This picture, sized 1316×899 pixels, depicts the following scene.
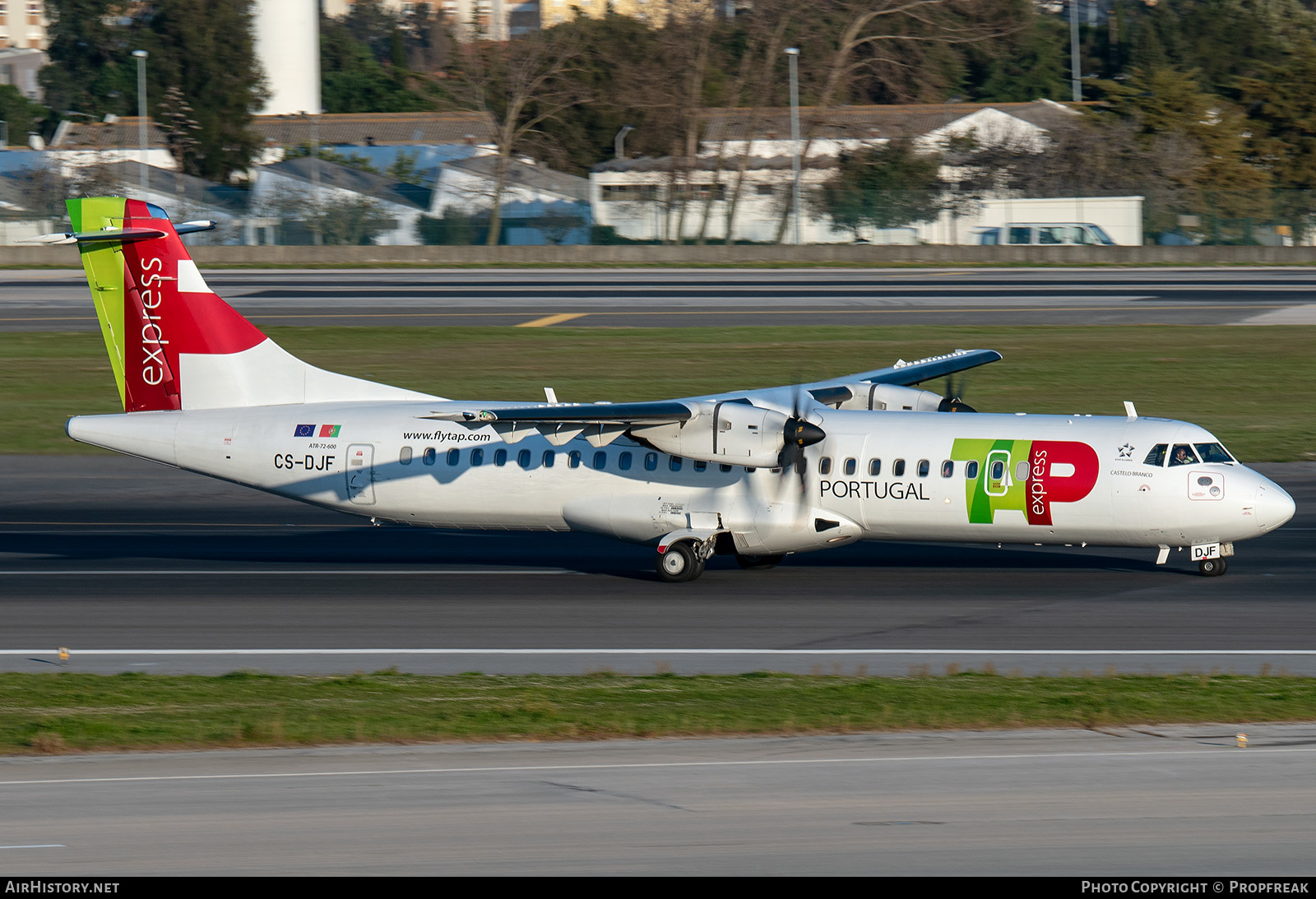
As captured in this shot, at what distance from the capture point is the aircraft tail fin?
24781mm

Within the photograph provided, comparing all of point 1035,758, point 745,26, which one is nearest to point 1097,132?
point 745,26

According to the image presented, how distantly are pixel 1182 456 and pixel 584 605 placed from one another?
8921mm

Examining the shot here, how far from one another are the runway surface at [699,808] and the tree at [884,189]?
2453 inches

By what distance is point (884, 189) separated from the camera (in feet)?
269

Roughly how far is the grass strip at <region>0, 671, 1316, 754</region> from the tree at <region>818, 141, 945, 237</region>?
197ft

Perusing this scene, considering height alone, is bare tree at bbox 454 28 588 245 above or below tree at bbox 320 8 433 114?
below

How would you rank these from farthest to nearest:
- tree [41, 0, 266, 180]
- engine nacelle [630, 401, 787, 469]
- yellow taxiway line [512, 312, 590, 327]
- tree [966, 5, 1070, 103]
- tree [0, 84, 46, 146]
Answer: tree [0, 84, 46, 146] → tree [966, 5, 1070, 103] → tree [41, 0, 266, 180] → yellow taxiway line [512, 312, 590, 327] → engine nacelle [630, 401, 787, 469]

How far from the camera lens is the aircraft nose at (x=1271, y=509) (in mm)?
21250

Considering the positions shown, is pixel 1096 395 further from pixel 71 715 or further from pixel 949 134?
pixel 949 134

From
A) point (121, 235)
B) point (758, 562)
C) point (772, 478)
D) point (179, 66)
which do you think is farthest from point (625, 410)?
point (179, 66)

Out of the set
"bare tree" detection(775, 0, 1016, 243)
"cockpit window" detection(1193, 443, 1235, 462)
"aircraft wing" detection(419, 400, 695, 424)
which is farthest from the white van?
"aircraft wing" detection(419, 400, 695, 424)

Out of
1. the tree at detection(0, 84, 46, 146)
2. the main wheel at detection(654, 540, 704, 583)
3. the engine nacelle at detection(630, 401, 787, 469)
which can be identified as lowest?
the main wheel at detection(654, 540, 704, 583)

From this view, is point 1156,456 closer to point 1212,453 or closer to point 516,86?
point 1212,453

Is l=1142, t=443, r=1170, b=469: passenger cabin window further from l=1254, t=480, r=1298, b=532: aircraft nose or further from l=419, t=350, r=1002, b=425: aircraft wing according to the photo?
l=419, t=350, r=1002, b=425: aircraft wing
